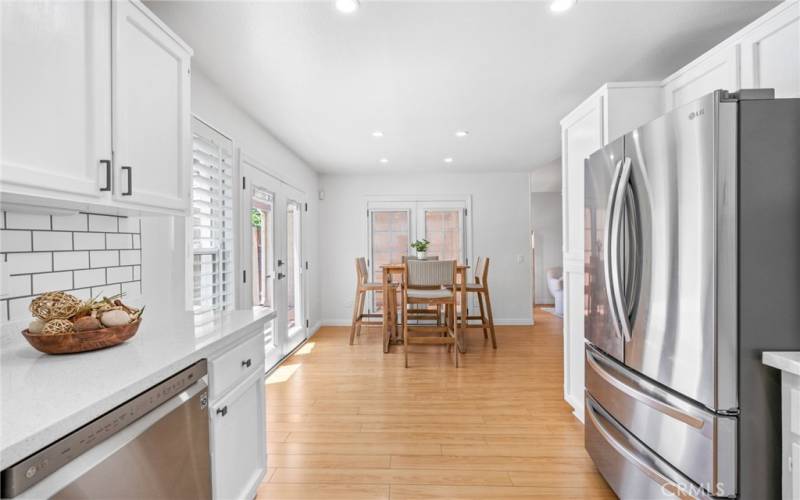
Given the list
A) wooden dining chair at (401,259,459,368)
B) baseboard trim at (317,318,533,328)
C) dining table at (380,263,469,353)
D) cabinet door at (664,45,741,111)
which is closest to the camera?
cabinet door at (664,45,741,111)

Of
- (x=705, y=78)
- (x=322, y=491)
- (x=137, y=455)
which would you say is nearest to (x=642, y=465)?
(x=322, y=491)

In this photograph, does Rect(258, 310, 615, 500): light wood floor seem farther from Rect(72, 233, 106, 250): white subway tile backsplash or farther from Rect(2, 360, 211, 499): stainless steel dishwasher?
Rect(72, 233, 106, 250): white subway tile backsplash

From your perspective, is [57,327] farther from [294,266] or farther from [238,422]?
[294,266]

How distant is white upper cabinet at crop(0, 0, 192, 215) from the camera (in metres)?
0.98

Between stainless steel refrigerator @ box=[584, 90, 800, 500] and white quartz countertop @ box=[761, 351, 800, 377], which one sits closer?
white quartz countertop @ box=[761, 351, 800, 377]

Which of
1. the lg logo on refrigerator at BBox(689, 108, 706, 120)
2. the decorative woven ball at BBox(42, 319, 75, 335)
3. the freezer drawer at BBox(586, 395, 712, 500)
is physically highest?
the lg logo on refrigerator at BBox(689, 108, 706, 120)

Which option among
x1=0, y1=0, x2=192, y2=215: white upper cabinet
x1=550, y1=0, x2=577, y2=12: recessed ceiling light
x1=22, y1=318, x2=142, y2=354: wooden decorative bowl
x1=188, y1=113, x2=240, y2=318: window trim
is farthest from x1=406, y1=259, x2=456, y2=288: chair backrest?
x1=22, y1=318, x2=142, y2=354: wooden decorative bowl

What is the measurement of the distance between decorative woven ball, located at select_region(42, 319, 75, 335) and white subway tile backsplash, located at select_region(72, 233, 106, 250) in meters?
0.51

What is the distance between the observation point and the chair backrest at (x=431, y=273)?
148 inches

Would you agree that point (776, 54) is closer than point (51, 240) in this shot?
No

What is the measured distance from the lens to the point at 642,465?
1.47 m

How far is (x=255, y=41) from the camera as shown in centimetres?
201

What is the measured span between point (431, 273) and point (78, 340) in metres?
2.97

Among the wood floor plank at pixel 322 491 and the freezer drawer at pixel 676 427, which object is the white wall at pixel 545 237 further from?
the wood floor plank at pixel 322 491
